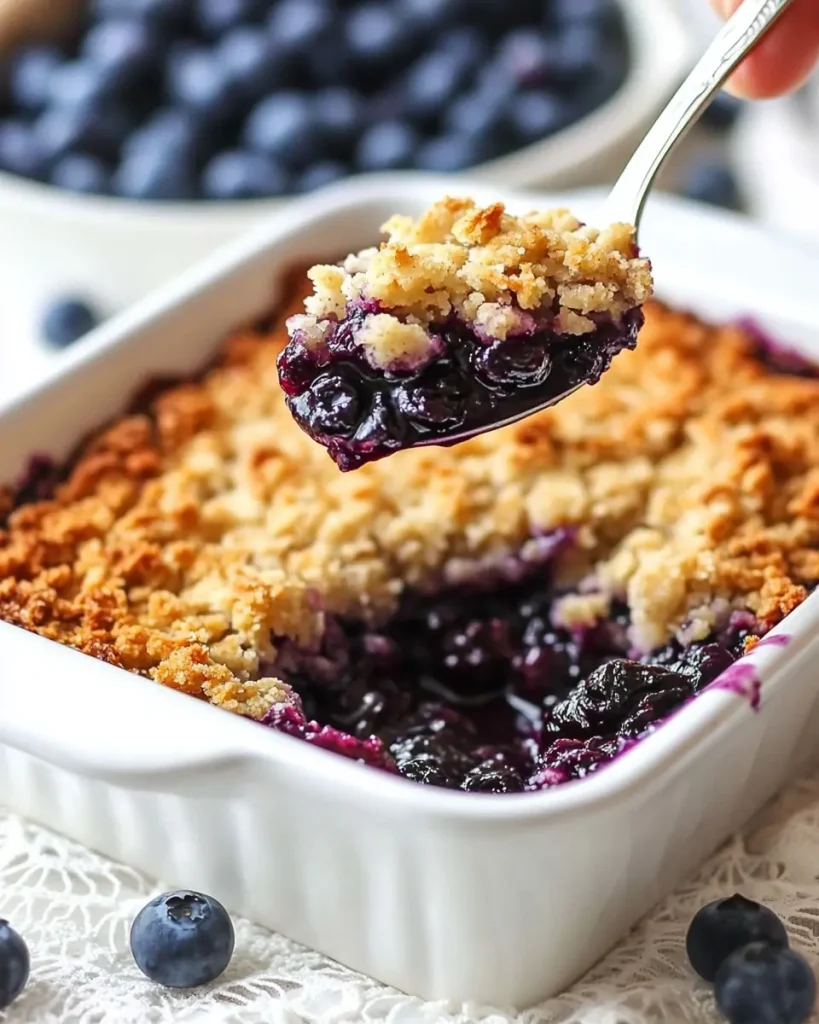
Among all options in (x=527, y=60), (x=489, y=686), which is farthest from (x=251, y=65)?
(x=489, y=686)

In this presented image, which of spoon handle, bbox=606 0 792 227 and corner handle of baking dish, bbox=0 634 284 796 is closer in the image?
corner handle of baking dish, bbox=0 634 284 796

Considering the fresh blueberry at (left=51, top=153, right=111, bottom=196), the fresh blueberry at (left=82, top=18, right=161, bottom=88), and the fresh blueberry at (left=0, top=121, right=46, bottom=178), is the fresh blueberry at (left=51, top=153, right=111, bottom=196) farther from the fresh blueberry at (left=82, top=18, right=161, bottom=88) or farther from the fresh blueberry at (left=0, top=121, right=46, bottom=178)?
the fresh blueberry at (left=82, top=18, right=161, bottom=88)

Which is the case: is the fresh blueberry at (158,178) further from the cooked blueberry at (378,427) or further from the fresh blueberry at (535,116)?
the cooked blueberry at (378,427)

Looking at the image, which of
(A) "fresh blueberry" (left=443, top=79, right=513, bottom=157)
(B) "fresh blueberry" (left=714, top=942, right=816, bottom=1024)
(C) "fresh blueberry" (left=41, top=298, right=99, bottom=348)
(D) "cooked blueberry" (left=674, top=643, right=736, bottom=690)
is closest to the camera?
(B) "fresh blueberry" (left=714, top=942, right=816, bottom=1024)

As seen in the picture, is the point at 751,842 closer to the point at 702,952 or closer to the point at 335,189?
the point at 702,952

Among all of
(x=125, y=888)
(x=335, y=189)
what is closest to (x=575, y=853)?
(x=125, y=888)

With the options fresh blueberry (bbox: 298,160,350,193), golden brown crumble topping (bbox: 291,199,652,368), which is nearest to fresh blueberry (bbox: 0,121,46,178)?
fresh blueberry (bbox: 298,160,350,193)

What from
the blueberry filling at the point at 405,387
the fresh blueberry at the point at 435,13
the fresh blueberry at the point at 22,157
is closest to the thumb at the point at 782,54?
the blueberry filling at the point at 405,387
